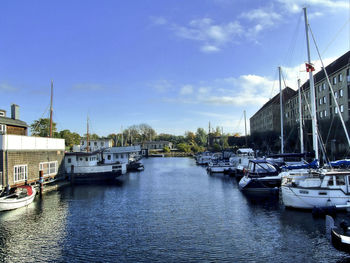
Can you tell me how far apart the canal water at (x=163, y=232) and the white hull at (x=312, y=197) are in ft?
2.99

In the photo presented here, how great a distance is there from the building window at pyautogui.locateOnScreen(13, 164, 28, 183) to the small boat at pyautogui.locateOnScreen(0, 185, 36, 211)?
3.38 meters

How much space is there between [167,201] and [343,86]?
47209mm

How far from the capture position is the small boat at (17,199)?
2250cm

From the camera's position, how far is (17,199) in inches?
926

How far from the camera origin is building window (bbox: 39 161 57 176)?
34.6 m

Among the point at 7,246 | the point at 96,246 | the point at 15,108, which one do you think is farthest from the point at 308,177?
the point at 15,108

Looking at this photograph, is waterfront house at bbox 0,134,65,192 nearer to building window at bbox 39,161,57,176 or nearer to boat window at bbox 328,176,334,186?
building window at bbox 39,161,57,176

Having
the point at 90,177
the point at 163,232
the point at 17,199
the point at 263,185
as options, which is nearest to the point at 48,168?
the point at 90,177

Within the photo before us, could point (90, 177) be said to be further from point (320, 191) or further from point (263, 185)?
point (320, 191)

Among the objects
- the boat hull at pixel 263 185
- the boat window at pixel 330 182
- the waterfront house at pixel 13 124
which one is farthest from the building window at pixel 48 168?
the boat window at pixel 330 182

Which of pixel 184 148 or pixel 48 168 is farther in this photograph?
pixel 184 148

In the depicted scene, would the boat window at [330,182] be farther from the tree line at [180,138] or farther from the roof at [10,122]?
the tree line at [180,138]

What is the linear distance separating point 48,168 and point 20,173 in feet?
22.0

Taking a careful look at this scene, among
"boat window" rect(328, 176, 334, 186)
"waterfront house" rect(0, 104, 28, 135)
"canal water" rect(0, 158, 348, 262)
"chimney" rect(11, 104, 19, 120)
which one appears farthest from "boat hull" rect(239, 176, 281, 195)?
"chimney" rect(11, 104, 19, 120)
